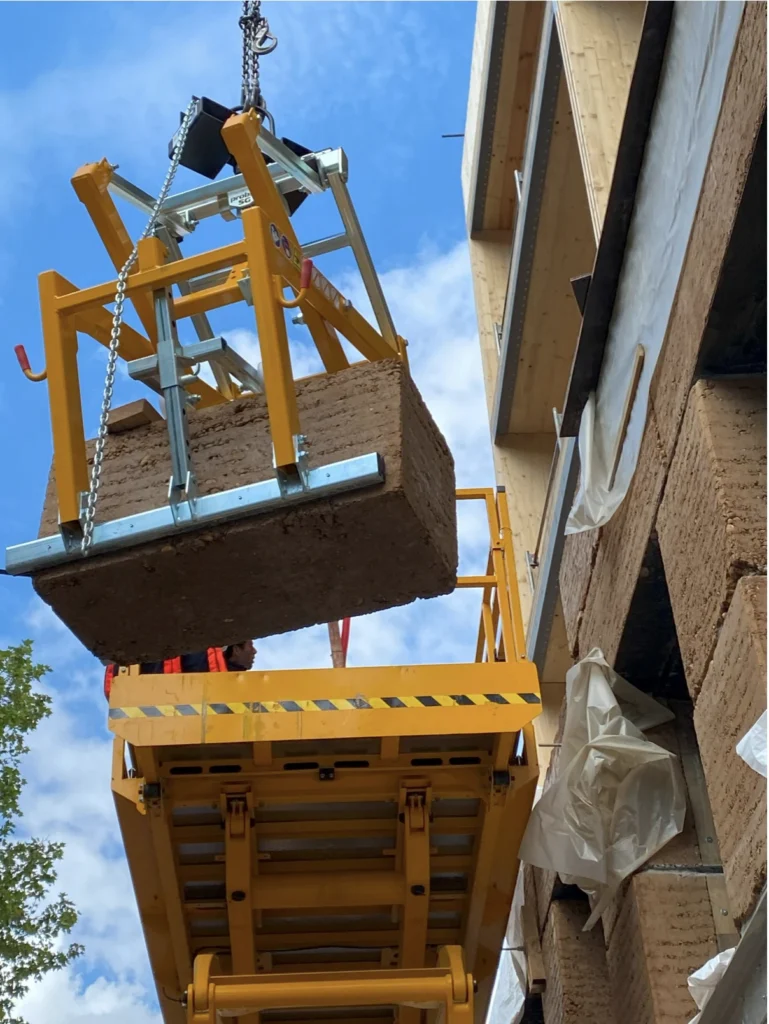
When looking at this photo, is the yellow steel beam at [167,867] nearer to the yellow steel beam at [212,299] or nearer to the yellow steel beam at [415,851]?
the yellow steel beam at [415,851]

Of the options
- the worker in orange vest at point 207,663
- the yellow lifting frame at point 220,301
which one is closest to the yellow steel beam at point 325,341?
the yellow lifting frame at point 220,301

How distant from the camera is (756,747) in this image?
350 cm

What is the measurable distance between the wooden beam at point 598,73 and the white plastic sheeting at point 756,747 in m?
3.89

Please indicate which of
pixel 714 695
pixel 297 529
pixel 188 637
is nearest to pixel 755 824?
pixel 714 695

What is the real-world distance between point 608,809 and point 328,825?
1469 millimetres

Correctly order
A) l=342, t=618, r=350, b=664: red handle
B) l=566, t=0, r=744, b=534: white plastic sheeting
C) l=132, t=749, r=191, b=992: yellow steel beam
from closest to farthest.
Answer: l=566, t=0, r=744, b=534: white plastic sheeting, l=132, t=749, r=191, b=992: yellow steel beam, l=342, t=618, r=350, b=664: red handle

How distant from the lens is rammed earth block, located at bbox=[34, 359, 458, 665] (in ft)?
12.4

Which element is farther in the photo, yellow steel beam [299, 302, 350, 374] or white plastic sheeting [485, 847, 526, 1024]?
white plastic sheeting [485, 847, 526, 1024]

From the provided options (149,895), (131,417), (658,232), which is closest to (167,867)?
(149,895)

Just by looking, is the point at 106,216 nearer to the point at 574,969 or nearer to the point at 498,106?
the point at 574,969

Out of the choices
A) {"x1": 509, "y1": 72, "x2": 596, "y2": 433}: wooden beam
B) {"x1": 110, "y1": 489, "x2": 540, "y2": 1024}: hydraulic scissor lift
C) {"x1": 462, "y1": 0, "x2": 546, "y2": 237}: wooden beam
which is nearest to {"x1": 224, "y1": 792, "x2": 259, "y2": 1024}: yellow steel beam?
{"x1": 110, "y1": 489, "x2": 540, "y2": 1024}: hydraulic scissor lift

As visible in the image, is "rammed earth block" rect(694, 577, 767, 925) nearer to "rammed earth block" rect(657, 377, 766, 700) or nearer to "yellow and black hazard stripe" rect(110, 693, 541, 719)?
"rammed earth block" rect(657, 377, 766, 700)

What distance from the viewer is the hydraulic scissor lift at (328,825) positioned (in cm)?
518

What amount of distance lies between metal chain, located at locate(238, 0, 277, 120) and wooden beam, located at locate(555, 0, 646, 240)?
7.86 feet
